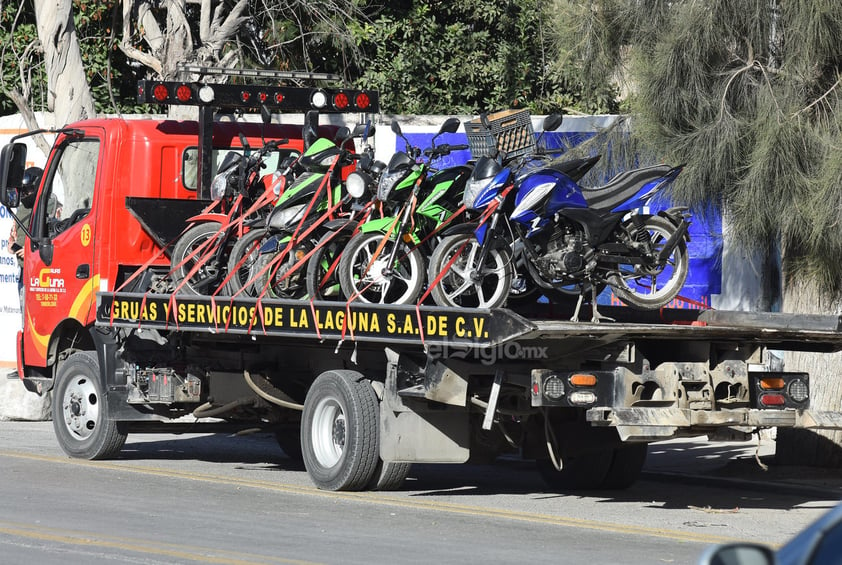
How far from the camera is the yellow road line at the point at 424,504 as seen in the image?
29.2ft

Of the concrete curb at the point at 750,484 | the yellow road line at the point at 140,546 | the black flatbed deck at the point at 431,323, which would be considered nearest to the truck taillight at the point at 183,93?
the black flatbed deck at the point at 431,323

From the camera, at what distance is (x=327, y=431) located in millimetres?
10539

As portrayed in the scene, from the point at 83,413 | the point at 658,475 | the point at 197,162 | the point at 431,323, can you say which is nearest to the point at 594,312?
the point at 431,323

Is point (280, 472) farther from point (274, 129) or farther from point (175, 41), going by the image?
point (175, 41)

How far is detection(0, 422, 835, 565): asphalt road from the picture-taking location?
26.0 ft

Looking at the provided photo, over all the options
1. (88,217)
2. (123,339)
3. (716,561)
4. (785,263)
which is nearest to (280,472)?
(123,339)

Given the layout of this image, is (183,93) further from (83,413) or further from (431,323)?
(431,323)

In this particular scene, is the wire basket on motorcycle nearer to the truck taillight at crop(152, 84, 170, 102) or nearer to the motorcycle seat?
the motorcycle seat

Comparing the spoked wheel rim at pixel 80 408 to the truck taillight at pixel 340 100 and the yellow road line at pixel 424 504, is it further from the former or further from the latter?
the truck taillight at pixel 340 100

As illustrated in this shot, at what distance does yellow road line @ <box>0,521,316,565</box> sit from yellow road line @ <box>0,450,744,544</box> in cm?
221

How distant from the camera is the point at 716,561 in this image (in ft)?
10.9

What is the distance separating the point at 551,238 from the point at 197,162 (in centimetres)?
387

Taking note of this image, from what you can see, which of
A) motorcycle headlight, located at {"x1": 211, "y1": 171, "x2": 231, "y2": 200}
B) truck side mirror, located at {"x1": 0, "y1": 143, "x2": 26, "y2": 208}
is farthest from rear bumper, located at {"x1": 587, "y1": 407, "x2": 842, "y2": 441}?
truck side mirror, located at {"x1": 0, "y1": 143, "x2": 26, "y2": 208}

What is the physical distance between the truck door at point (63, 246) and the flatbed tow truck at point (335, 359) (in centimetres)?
2
